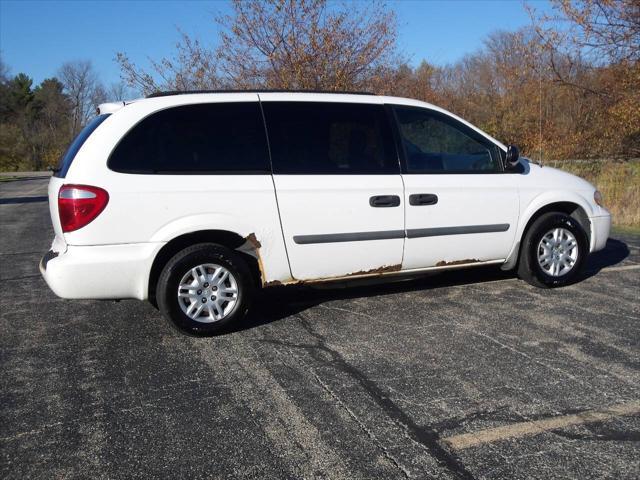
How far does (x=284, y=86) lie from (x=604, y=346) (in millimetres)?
9817

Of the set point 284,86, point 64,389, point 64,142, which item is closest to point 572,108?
point 284,86

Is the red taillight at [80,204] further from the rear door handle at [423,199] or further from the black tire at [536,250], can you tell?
the black tire at [536,250]

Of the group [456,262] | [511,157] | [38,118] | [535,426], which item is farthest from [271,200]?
[38,118]

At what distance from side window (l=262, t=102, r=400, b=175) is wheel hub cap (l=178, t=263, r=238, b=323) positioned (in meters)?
0.97

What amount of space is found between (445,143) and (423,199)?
75 centimetres

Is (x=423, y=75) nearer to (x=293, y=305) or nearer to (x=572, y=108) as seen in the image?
(x=572, y=108)

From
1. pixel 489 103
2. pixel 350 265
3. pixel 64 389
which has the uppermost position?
pixel 489 103

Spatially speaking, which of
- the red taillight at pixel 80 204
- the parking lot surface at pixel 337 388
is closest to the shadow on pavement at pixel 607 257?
the parking lot surface at pixel 337 388

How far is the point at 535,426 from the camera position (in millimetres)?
3197

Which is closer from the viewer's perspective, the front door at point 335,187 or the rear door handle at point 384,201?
the front door at point 335,187

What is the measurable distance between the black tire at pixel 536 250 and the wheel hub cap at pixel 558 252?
3 centimetres

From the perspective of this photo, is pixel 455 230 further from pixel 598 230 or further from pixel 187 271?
pixel 187 271

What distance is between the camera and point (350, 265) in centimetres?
512

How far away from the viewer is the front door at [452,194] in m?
5.29
